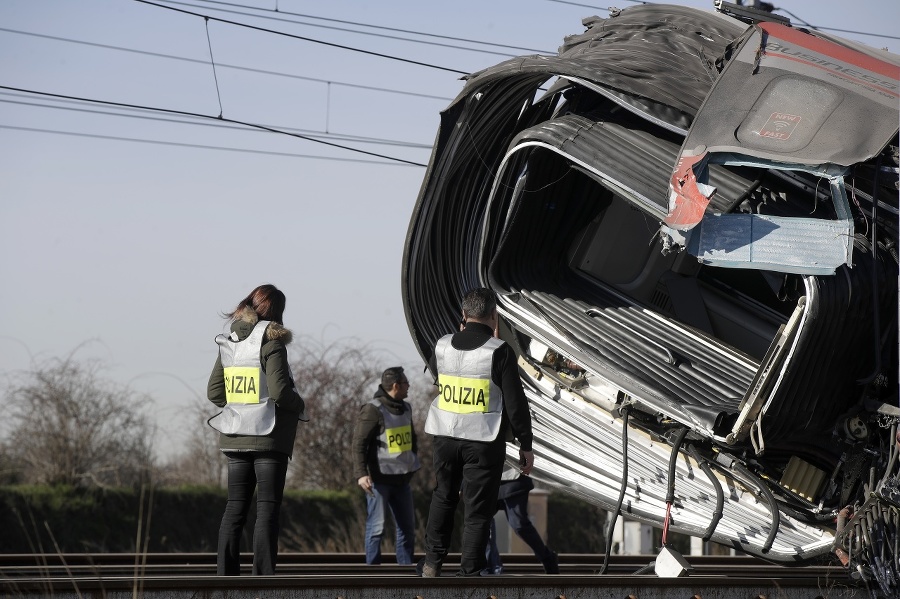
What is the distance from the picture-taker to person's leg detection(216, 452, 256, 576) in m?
6.37

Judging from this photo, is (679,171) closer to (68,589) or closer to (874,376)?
(874,376)

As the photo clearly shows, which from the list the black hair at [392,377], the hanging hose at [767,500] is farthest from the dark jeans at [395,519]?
the hanging hose at [767,500]

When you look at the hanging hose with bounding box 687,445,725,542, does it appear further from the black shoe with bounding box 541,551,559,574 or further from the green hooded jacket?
the green hooded jacket

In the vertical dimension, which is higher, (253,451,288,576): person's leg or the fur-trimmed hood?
the fur-trimmed hood

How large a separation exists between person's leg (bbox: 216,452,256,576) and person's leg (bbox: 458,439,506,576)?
3.92 ft

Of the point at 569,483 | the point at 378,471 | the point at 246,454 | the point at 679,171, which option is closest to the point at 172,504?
the point at 378,471

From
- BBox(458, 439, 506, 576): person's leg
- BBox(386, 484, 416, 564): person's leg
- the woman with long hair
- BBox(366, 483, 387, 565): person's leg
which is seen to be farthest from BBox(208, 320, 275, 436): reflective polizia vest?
BBox(386, 484, 416, 564): person's leg

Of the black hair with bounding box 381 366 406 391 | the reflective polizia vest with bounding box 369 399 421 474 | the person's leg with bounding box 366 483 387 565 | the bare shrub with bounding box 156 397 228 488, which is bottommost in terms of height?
the bare shrub with bounding box 156 397 228 488

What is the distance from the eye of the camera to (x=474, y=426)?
631cm

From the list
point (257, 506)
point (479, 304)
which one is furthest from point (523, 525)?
point (257, 506)

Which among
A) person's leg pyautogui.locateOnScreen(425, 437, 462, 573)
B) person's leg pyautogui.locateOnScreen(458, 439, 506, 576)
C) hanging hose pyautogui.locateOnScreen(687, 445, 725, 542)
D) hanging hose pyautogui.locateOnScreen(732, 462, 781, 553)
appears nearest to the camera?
person's leg pyautogui.locateOnScreen(458, 439, 506, 576)

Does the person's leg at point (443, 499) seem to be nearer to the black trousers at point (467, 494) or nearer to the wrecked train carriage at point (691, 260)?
the black trousers at point (467, 494)

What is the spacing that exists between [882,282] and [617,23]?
2.73 metres

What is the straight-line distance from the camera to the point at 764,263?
6445 mm
